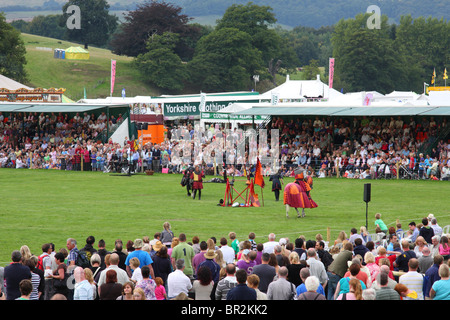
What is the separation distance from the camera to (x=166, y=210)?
22.3 meters

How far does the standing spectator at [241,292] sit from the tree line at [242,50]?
84.2 meters

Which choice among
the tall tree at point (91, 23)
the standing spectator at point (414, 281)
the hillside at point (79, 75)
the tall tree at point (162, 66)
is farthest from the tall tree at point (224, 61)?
the standing spectator at point (414, 281)

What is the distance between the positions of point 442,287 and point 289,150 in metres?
27.9

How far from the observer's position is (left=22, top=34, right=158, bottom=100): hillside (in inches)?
3428

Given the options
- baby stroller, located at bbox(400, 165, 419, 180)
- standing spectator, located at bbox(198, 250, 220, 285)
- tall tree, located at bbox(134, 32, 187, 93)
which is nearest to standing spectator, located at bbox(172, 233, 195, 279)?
standing spectator, located at bbox(198, 250, 220, 285)

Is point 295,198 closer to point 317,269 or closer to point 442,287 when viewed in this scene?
point 317,269

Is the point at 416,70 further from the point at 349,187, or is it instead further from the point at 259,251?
the point at 259,251

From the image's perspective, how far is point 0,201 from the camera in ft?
80.3

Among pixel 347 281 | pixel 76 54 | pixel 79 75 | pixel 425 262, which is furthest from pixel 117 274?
pixel 76 54

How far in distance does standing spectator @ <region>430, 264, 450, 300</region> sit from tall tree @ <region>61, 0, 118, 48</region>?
390ft

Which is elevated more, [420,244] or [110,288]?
[420,244]

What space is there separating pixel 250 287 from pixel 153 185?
72.4 feet

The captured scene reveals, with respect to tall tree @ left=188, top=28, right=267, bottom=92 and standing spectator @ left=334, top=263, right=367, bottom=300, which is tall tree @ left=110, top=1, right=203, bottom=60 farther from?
standing spectator @ left=334, top=263, right=367, bottom=300

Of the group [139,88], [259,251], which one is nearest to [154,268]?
[259,251]
